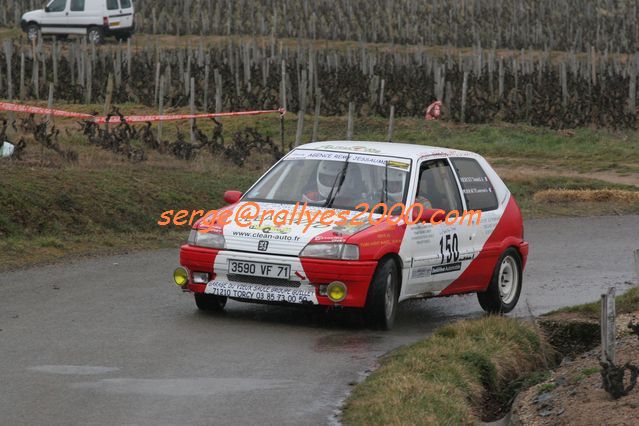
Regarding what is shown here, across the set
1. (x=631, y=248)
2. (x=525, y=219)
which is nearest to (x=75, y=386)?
(x=631, y=248)

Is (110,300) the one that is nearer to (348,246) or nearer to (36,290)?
(36,290)

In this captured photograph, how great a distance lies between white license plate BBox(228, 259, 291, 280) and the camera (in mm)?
11711

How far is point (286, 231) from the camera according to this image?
11852mm

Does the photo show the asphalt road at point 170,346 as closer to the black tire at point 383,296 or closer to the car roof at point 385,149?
the black tire at point 383,296

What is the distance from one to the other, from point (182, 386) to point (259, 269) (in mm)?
A: 2573

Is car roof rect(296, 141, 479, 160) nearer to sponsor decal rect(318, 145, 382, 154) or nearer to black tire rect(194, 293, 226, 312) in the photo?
sponsor decal rect(318, 145, 382, 154)

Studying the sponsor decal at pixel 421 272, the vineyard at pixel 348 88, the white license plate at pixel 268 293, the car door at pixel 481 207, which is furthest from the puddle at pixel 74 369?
the vineyard at pixel 348 88

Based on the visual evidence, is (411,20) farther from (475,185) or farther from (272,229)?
(272,229)

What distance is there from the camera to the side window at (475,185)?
1347cm

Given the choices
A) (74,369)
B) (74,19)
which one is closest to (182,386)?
(74,369)

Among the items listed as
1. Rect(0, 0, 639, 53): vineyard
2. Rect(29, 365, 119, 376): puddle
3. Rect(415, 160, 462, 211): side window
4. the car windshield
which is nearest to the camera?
Rect(29, 365, 119, 376): puddle

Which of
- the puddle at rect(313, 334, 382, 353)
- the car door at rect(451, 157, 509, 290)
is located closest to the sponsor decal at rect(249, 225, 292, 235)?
the puddle at rect(313, 334, 382, 353)

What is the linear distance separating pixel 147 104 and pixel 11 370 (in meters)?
29.7

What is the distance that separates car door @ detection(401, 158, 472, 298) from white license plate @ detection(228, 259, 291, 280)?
3.63ft
